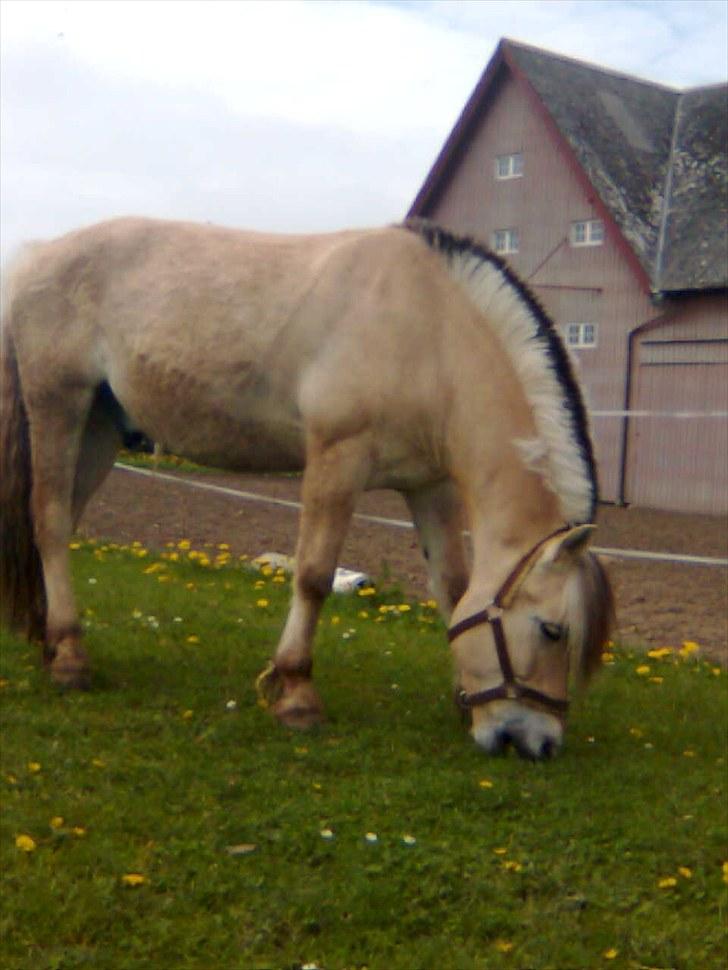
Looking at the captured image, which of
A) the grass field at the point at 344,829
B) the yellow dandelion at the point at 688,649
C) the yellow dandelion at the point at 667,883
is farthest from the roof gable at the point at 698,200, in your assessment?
the yellow dandelion at the point at 667,883

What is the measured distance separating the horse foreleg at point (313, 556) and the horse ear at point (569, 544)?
829mm

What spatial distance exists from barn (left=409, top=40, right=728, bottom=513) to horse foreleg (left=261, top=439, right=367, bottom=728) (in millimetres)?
15857

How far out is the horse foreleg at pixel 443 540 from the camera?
5.80 meters

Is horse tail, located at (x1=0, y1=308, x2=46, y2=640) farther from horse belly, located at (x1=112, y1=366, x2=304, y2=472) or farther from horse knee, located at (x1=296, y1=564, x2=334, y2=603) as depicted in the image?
horse knee, located at (x1=296, y1=564, x2=334, y2=603)

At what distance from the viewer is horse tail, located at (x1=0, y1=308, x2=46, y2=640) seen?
6.24 m

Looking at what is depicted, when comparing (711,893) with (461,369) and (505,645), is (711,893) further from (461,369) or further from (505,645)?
(461,369)

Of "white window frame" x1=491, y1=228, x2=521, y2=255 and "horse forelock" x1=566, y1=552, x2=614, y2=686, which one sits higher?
"white window frame" x1=491, y1=228, x2=521, y2=255

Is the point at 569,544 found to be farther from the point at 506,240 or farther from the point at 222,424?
the point at 506,240

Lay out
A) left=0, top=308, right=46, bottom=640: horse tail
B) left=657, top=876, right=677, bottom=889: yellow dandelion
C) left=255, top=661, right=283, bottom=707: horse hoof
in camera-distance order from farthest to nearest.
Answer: left=0, top=308, right=46, bottom=640: horse tail < left=255, top=661, right=283, bottom=707: horse hoof < left=657, top=876, right=677, bottom=889: yellow dandelion

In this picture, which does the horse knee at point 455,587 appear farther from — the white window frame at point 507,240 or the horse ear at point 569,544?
the white window frame at point 507,240

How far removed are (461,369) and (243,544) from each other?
6506mm

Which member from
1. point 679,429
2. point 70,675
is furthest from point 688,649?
point 679,429

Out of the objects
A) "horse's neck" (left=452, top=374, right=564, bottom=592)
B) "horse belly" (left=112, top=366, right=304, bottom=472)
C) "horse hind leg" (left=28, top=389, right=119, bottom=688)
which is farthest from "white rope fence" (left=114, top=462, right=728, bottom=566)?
"horse hind leg" (left=28, top=389, right=119, bottom=688)

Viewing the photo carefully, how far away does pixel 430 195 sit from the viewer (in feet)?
86.6
